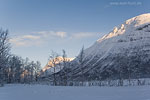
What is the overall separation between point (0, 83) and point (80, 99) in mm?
37341

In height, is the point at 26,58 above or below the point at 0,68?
above

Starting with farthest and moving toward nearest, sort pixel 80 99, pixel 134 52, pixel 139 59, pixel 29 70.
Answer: pixel 134 52
pixel 139 59
pixel 29 70
pixel 80 99

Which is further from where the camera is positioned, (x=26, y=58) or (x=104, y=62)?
(x=104, y=62)

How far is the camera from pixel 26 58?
289 feet

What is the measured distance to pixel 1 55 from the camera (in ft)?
148

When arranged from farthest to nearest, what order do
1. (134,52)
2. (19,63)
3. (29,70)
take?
(134,52), (29,70), (19,63)

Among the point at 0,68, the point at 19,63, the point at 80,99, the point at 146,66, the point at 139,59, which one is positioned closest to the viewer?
the point at 80,99

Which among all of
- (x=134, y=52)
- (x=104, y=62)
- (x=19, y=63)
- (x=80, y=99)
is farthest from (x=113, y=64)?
(x=80, y=99)

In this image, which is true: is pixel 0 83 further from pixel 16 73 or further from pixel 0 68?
pixel 16 73

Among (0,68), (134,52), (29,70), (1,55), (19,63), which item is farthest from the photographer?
(134,52)

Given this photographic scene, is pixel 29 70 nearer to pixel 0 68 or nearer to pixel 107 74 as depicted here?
pixel 0 68

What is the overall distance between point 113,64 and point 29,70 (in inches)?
4294

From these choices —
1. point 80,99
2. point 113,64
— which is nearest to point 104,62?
point 113,64

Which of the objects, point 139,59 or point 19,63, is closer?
point 19,63
